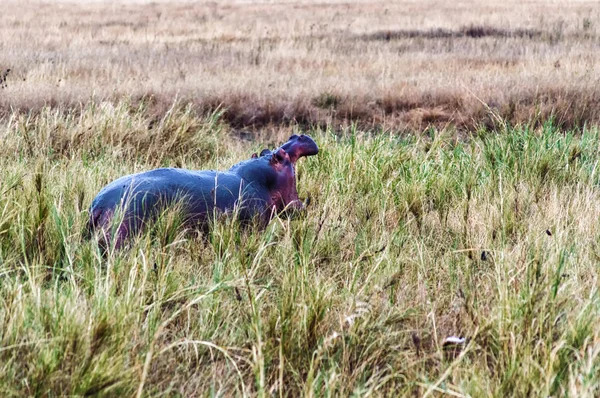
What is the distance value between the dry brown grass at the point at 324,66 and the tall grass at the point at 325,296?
1.26 metres

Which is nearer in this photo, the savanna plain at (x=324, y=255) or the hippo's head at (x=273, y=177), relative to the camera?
the savanna plain at (x=324, y=255)

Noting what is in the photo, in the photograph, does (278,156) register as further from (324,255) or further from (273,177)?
(324,255)

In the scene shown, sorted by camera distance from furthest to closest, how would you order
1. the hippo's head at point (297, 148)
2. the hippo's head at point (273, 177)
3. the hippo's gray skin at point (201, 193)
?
the hippo's head at point (297, 148)
the hippo's head at point (273, 177)
the hippo's gray skin at point (201, 193)

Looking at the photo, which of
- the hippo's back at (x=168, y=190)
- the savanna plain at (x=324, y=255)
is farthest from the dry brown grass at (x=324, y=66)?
the hippo's back at (x=168, y=190)

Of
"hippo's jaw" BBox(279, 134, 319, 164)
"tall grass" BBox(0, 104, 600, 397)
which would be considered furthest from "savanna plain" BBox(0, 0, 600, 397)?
"hippo's jaw" BBox(279, 134, 319, 164)

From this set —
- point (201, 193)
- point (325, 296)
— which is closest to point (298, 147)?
point (201, 193)

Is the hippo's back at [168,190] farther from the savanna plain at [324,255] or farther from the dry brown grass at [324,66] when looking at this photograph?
the dry brown grass at [324,66]

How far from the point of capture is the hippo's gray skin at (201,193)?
285 cm

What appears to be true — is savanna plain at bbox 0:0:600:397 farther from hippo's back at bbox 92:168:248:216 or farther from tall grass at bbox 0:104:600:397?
hippo's back at bbox 92:168:248:216

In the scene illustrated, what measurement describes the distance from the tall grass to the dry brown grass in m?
1.26

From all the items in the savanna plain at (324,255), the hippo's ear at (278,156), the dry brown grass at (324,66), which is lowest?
the dry brown grass at (324,66)

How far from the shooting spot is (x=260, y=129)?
290 inches

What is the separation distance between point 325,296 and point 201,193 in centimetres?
107

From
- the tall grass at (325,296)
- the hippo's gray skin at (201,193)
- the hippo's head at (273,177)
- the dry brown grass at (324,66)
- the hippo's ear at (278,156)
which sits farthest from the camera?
the dry brown grass at (324,66)
